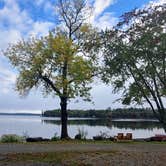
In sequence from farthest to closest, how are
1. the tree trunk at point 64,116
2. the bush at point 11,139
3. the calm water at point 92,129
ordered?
the calm water at point 92,129 → the tree trunk at point 64,116 → the bush at point 11,139

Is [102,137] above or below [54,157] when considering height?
above

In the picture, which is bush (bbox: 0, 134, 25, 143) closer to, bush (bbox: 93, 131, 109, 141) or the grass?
bush (bbox: 93, 131, 109, 141)

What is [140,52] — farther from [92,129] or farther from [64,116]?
[92,129]

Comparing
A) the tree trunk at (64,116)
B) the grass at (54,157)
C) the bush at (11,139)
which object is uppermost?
the tree trunk at (64,116)

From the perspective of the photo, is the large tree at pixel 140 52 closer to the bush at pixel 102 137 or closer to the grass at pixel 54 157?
the grass at pixel 54 157

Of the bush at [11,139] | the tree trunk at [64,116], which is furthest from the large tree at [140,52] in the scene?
the tree trunk at [64,116]

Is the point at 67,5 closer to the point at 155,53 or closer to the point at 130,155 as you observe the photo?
the point at 130,155

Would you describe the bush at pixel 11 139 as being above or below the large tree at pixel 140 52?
below

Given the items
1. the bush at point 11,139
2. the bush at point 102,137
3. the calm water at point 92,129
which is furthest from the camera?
the calm water at point 92,129

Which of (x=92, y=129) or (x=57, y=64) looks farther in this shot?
(x=92, y=129)

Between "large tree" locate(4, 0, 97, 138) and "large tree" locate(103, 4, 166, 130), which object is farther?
"large tree" locate(4, 0, 97, 138)

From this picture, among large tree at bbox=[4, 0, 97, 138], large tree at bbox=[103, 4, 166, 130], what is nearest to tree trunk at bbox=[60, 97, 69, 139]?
large tree at bbox=[4, 0, 97, 138]

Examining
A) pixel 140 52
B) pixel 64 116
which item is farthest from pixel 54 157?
pixel 64 116

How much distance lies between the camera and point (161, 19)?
14.0 meters
